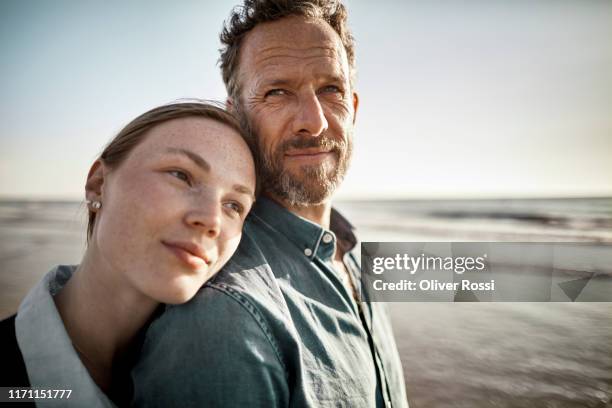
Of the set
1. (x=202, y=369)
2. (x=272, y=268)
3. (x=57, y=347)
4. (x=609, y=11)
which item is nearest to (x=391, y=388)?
(x=272, y=268)

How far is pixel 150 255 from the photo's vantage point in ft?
3.15

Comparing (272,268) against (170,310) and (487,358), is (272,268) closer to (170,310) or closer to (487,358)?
(170,310)

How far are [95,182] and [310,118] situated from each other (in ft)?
2.71

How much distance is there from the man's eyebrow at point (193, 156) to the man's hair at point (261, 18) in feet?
2.53

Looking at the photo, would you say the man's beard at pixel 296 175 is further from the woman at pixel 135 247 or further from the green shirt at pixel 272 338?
the woman at pixel 135 247

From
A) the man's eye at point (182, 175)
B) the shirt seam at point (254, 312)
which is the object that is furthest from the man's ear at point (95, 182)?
the shirt seam at point (254, 312)

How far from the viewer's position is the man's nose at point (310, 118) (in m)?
1.50

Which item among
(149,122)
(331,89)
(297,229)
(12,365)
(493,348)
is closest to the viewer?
(12,365)

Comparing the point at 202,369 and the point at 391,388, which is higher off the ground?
the point at 202,369

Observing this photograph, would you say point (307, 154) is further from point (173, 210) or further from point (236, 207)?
point (173, 210)

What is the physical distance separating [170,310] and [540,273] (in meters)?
4.98

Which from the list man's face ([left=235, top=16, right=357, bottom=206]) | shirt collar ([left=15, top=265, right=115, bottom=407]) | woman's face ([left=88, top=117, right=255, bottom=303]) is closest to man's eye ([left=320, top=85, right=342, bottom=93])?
man's face ([left=235, top=16, right=357, bottom=206])

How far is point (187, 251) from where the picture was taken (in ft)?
3.19

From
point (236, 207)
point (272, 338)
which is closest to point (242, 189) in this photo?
point (236, 207)
